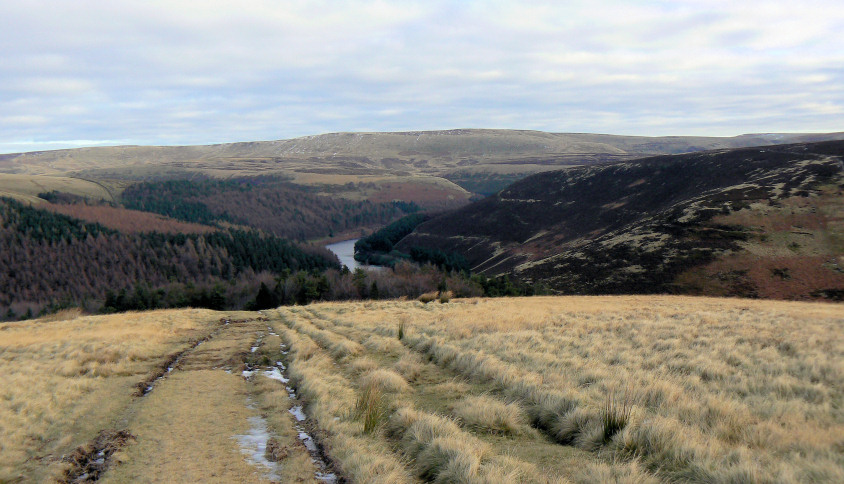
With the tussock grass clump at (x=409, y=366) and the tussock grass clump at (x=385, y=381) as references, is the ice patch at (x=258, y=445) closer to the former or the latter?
the tussock grass clump at (x=385, y=381)

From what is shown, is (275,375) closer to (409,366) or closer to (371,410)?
(409,366)

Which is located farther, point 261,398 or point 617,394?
point 261,398

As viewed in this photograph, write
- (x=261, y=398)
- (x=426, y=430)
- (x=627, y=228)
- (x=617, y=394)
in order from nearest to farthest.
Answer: (x=426, y=430) < (x=617, y=394) < (x=261, y=398) < (x=627, y=228)

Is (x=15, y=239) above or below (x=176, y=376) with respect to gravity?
below

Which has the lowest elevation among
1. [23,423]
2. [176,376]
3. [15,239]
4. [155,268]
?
[155,268]

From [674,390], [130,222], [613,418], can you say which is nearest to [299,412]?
[613,418]

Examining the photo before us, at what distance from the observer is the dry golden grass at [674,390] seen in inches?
250

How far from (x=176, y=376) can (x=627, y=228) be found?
108 meters

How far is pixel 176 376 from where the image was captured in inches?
593

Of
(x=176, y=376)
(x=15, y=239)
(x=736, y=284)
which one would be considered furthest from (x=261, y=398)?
(x=15, y=239)

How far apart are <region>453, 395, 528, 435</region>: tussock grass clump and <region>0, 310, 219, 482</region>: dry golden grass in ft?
23.7

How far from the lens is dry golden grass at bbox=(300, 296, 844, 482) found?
20.8ft

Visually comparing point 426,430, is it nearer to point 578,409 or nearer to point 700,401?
point 578,409

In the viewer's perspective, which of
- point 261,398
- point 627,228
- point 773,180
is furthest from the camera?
point 627,228
